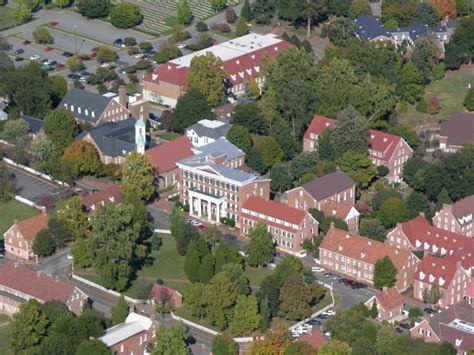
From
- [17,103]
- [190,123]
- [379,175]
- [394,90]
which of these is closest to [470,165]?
[379,175]

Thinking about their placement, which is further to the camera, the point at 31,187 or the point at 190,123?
the point at 190,123

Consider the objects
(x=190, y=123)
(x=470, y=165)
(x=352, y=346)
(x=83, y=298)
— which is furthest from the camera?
(x=190, y=123)

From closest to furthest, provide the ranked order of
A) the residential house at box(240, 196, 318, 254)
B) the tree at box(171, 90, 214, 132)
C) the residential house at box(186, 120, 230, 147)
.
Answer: the residential house at box(240, 196, 318, 254) → the residential house at box(186, 120, 230, 147) → the tree at box(171, 90, 214, 132)

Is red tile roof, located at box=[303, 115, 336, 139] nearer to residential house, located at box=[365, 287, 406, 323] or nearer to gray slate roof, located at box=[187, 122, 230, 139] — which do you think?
gray slate roof, located at box=[187, 122, 230, 139]

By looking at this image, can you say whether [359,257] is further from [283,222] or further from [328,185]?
[328,185]

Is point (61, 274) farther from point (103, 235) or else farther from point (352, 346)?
point (352, 346)

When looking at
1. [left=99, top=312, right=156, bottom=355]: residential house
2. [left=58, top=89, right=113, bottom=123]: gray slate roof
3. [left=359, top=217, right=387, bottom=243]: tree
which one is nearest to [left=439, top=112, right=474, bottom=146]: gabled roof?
[left=359, top=217, right=387, bottom=243]: tree

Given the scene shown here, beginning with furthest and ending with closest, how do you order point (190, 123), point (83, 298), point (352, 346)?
point (190, 123), point (83, 298), point (352, 346)
